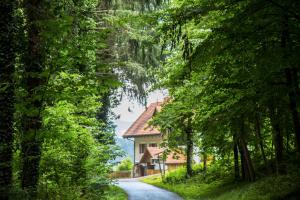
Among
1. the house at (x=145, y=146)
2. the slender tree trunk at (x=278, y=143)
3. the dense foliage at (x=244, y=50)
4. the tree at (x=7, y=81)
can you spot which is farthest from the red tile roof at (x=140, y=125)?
the tree at (x=7, y=81)

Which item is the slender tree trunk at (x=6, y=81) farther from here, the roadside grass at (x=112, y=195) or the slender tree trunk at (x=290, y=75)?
the roadside grass at (x=112, y=195)

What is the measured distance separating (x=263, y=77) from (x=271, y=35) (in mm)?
Answer: 891

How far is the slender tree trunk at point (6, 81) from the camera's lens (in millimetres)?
7660

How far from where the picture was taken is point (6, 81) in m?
7.73

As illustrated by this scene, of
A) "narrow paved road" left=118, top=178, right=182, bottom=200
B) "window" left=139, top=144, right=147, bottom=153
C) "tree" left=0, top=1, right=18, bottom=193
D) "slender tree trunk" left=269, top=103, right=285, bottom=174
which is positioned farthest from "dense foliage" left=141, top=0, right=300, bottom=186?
"window" left=139, top=144, right=147, bottom=153

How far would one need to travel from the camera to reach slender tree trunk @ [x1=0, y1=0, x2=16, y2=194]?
25.1ft

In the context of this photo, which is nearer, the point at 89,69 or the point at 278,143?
the point at 89,69

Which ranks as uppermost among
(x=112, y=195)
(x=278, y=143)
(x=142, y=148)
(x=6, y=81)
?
(x=142, y=148)

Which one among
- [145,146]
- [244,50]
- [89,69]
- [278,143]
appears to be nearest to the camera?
[89,69]

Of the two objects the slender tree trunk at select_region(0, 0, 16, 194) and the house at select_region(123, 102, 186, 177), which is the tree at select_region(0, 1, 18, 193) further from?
the house at select_region(123, 102, 186, 177)

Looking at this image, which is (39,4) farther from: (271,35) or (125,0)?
(125,0)

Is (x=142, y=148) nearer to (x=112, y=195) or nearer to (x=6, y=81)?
(x=112, y=195)

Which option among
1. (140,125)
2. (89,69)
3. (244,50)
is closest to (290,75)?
(244,50)

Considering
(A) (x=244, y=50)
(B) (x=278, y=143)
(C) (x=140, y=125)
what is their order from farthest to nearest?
(C) (x=140, y=125) → (B) (x=278, y=143) → (A) (x=244, y=50)
